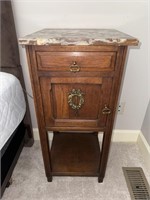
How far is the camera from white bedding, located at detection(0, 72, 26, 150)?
0.83 metres

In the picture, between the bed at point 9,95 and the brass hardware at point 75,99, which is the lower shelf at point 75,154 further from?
the brass hardware at point 75,99

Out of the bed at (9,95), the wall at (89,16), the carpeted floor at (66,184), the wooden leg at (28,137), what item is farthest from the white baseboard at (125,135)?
the bed at (9,95)

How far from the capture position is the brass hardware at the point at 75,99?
780 mm

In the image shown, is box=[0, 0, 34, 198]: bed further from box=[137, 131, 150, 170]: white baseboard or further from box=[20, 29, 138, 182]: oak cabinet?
box=[137, 131, 150, 170]: white baseboard

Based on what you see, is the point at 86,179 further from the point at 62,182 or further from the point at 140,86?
the point at 140,86

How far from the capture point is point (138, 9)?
0.94 meters

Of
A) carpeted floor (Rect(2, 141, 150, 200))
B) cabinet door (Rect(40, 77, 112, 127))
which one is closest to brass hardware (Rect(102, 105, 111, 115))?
cabinet door (Rect(40, 77, 112, 127))

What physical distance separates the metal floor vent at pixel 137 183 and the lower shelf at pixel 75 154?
0.25 m

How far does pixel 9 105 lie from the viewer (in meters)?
0.89

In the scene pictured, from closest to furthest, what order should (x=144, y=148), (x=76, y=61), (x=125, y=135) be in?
(x=76, y=61) → (x=144, y=148) → (x=125, y=135)

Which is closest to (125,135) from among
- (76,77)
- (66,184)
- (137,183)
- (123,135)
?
(123,135)

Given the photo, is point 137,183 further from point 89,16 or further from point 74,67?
point 89,16

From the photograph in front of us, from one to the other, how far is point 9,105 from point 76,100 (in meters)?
0.38

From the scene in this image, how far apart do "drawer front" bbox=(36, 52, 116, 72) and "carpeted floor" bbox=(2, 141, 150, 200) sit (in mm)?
827
